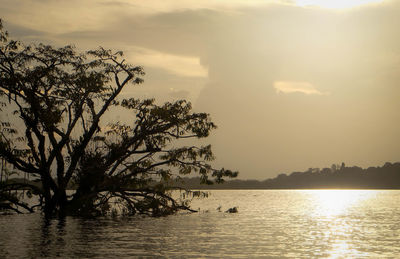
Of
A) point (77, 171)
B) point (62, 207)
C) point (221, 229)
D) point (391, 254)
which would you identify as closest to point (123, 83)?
point (77, 171)

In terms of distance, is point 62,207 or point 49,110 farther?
point 62,207

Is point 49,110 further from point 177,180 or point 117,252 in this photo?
point 117,252

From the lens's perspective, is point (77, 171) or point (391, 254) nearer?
point (391, 254)

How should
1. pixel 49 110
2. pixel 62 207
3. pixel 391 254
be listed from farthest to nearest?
pixel 62 207
pixel 49 110
pixel 391 254

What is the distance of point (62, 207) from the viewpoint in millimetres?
42656

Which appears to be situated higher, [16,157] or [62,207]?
[16,157]

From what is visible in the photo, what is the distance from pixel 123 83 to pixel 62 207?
10305 mm

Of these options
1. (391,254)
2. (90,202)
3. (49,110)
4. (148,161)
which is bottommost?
(391,254)

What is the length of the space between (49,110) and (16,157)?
13.7ft

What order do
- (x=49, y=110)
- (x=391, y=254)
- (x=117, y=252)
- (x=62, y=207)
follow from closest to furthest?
1. (x=117, y=252)
2. (x=391, y=254)
3. (x=49, y=110)
4. (x=62, y=207)

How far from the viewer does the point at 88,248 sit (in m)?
27.4

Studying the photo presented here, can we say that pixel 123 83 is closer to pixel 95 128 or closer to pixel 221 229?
pixel 95 128

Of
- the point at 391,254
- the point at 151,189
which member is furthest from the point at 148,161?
the point at 391,254

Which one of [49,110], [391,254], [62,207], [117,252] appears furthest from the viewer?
[62,207]
